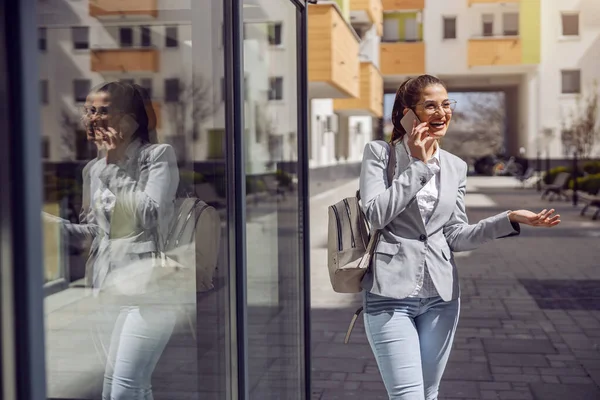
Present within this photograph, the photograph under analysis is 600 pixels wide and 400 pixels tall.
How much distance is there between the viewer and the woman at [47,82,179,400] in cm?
298

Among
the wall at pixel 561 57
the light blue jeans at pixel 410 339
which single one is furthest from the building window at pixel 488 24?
the light blue jeans at pixel 410 339

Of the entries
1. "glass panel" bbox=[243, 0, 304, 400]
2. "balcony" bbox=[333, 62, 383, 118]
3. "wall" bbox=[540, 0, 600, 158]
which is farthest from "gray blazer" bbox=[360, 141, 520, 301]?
"wall" bbox=[540, 0, 600, 158]

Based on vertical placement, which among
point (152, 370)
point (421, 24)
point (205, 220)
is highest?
point (421, 24)

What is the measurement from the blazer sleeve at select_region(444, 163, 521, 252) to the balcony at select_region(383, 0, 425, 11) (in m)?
39.8

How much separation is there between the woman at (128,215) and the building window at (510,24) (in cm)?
4288

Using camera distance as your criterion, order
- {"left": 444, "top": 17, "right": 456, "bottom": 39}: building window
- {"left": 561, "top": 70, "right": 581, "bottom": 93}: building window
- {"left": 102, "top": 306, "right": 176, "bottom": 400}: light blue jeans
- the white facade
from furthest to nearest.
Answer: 1. {"left": 444, "top": 17, "right": 456, "bottom": 39}: building window
2. {"left": 561, "top": 70, "right": 581, "bottom": 93}: building window
3. the white facade
4. {"left": 102, "top": 306, "right": 176, "bottom": 400}: light blue jeans

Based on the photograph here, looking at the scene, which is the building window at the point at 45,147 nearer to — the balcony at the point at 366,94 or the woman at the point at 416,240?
the woman at the point at 416,240

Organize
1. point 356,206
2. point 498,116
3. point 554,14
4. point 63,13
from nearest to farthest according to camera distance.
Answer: point 63,13, point 356,206, point 554,14, point 498,116

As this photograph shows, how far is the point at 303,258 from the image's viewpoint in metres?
4.20

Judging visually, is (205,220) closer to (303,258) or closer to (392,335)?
(392,335)

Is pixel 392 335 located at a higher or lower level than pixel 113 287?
lower

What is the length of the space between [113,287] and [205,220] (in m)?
Answer: 0.41

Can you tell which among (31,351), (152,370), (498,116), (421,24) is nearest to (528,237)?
(152,370)

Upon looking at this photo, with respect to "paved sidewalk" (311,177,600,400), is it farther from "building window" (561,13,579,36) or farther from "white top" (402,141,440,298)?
"building window" (561,13,579,36)
